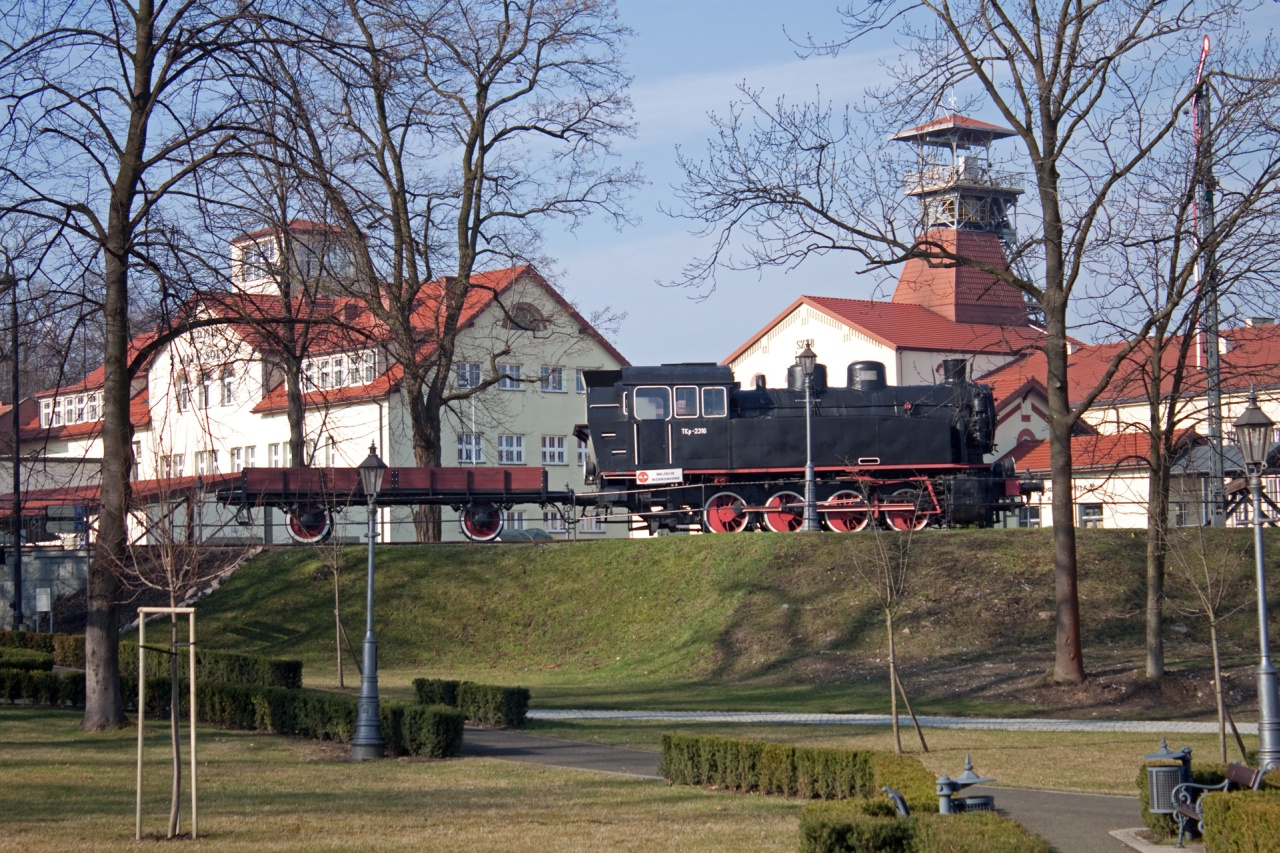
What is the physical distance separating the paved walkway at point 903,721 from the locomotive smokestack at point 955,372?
9.17 metres

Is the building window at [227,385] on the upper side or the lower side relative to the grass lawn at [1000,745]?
upper

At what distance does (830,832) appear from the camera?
28.7 ft

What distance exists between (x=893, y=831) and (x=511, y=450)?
48982 millimetres

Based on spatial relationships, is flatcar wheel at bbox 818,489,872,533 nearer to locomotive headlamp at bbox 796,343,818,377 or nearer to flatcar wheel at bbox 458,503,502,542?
locomotive headlamp at bbox 796,343,818,377

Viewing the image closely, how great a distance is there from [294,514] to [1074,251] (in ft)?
67.9

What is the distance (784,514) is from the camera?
3127cm

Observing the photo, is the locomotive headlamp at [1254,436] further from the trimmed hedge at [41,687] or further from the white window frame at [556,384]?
the white window frame at [556,384]

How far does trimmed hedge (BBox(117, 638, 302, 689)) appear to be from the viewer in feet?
68.1

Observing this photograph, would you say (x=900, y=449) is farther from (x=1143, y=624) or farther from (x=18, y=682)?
(x=18, y=682)

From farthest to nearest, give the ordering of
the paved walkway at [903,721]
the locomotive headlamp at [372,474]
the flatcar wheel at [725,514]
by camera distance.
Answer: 1. the flatcar wheel at [725,514]
2. the paved walkway at [903,721]
3. the locomotive headlamp at [372,474]

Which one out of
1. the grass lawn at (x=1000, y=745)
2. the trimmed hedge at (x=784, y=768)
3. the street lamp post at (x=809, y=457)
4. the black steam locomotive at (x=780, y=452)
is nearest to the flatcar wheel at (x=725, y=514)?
the black steam locomotive at (x=780, y=452)

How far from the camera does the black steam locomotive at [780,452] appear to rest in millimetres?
30719

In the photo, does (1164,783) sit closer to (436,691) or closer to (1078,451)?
(436,691)

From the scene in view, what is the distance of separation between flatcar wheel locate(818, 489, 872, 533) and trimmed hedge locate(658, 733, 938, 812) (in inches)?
653
